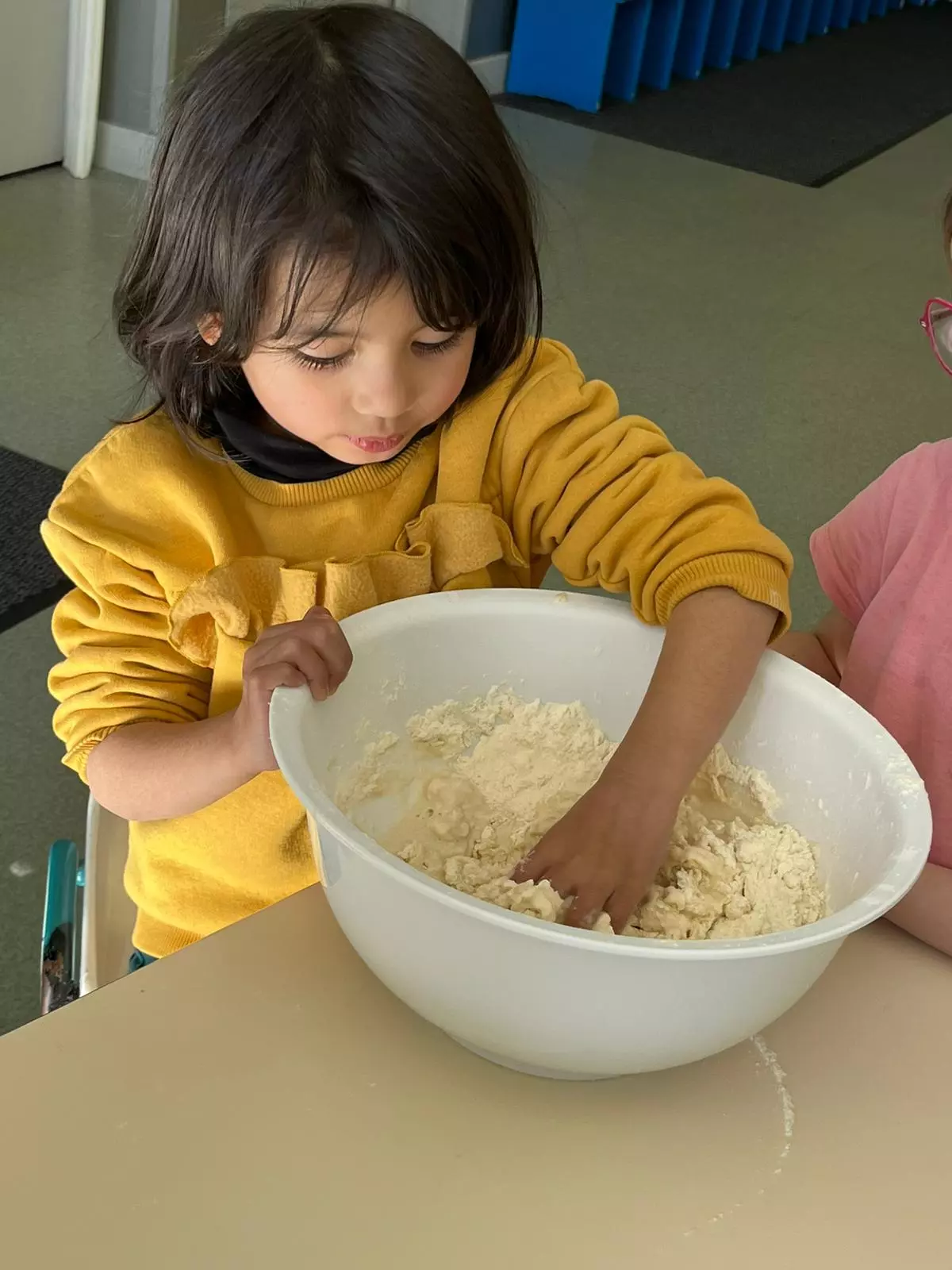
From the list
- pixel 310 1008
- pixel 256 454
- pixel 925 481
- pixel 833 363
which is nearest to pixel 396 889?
pixel 310 1008

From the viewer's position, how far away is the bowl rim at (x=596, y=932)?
0.48 metres

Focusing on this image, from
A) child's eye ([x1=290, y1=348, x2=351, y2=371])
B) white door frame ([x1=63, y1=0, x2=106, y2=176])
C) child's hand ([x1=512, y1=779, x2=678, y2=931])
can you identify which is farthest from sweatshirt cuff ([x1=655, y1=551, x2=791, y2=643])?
white door frame ([x1=63, y1=0, x2=106, y2=176])

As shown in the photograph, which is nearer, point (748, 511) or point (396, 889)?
point (396, 889)

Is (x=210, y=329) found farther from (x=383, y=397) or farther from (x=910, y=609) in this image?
(x=910, y=609)

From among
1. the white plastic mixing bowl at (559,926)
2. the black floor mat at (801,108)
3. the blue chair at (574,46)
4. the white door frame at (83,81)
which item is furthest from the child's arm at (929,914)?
the blue chair at (574,46)

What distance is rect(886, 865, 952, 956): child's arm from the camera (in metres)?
0.67

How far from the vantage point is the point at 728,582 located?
751 millimetres

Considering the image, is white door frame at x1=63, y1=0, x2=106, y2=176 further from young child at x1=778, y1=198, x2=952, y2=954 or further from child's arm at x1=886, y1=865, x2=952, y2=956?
child's arm at x1=886, y1=865, x2=952, y2=956

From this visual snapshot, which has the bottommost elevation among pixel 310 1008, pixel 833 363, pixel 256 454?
pixel 833 363

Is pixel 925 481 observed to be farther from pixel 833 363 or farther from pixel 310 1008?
pixel 833 363

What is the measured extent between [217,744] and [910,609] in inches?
19.3

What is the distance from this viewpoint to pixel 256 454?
799 millimetres

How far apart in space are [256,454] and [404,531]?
115 millimetres

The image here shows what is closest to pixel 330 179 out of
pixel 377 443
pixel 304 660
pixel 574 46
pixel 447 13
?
pixel 377 443
